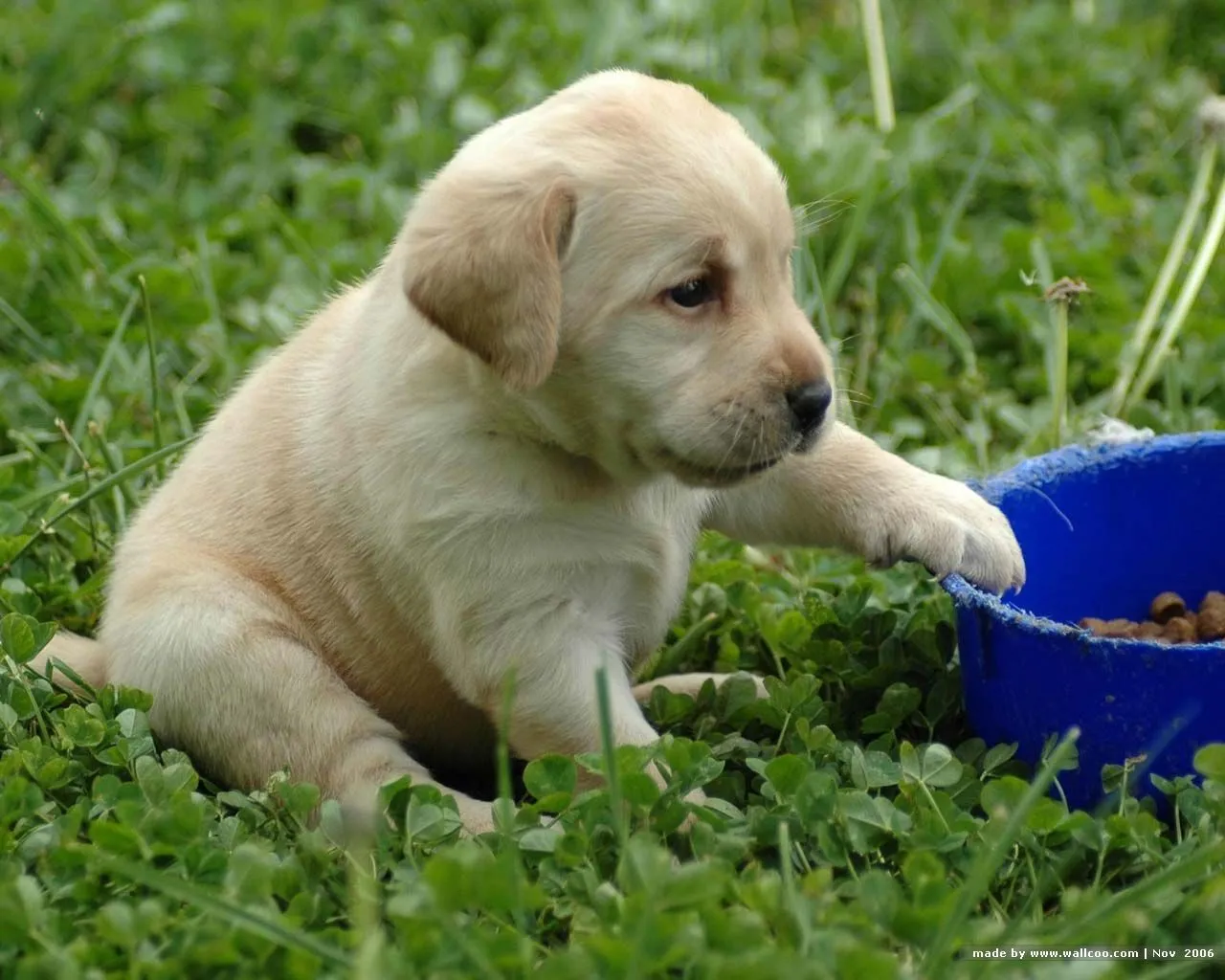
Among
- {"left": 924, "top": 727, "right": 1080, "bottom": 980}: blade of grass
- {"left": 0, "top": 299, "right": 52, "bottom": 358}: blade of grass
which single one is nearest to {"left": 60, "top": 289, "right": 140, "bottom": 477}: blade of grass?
{"left": 0, "top": 299, "right": 52, "bottom": 358}: blade of grass

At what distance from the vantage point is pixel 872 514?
3543mm

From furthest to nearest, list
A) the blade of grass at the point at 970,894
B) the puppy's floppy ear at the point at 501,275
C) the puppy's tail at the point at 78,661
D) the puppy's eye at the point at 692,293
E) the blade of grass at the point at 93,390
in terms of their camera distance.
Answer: the blade of grass at the point at 93,390 < the puppy's tail at the point at 78,661 < the puppy's eye at the point at 692,293 < the puppy's floppy ear at the point at 501,275 < the blade of grass at the point at 970,894

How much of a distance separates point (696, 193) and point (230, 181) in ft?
11.2

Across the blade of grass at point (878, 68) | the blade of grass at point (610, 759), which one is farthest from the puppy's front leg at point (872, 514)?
the blade of grass at point (878, 68)

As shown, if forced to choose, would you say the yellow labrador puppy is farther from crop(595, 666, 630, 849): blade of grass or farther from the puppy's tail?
crop(595, 666, 630, 849): blade of grass

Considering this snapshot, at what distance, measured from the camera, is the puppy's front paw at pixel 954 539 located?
3420 mm

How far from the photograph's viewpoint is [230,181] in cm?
612

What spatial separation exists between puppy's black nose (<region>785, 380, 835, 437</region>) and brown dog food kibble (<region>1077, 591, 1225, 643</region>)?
83 centimetres

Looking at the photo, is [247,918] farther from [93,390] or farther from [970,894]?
[93,390]

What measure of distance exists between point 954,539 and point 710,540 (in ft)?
3.87

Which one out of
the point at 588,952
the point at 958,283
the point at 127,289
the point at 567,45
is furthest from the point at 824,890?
the point at 567,45

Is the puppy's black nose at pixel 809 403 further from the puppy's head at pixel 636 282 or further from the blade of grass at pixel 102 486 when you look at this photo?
the blade of grass at pixel 102 486

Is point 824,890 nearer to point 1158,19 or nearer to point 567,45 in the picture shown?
point 567,45

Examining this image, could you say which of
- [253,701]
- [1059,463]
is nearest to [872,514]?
[1059,463]
